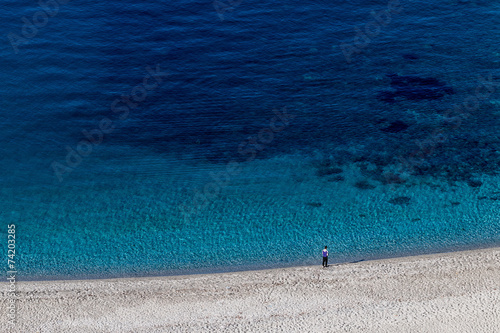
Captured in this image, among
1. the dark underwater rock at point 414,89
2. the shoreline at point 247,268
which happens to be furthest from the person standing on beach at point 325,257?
the dark underwater rock at point 414,89

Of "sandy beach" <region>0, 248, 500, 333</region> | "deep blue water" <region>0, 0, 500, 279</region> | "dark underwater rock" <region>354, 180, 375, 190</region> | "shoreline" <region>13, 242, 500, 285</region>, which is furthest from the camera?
"dark underwater rock" <region>354, 180, 375, 190</region>

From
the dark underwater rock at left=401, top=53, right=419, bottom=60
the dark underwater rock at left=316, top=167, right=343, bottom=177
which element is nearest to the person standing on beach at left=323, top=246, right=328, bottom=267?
the dark underwater rock at left=316, top=167, right=343, bottom=177

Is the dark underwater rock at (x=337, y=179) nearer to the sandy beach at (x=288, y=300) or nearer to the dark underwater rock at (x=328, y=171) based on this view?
the dark underwater rock at (x=328, y=171)

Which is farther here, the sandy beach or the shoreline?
the shoreline

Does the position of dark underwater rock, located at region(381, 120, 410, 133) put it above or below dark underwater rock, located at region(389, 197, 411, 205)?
above

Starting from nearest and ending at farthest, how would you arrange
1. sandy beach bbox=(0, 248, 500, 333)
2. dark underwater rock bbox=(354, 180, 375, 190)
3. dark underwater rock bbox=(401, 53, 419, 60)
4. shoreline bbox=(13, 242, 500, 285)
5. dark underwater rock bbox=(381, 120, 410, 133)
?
sandy beach bbox=(0, 248, 500, 333)
shoreline bbox=(13, 242, 500, 285)
dark underwater rock bbox=(354, 180, 375, 190)
dark underwater rock bbox=(381, 120, 410, 133)
dark underwater rock bbox=(401, 53, 419, 60)

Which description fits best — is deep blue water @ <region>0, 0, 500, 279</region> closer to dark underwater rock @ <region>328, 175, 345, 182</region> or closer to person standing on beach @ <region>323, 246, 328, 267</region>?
dark underwater rock @ <region>328, 175, 345, 182</region>
